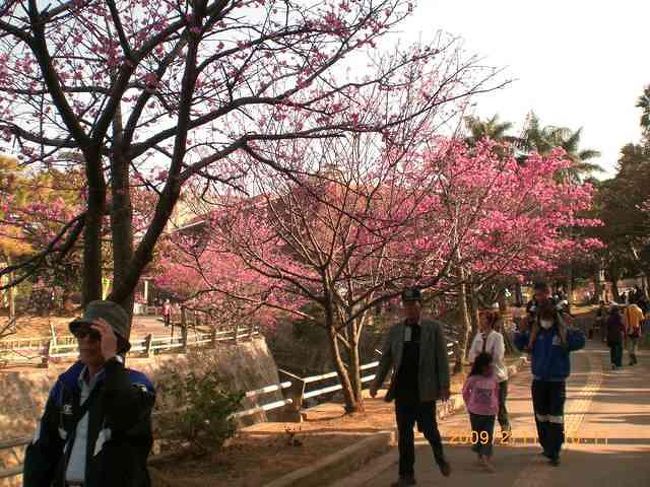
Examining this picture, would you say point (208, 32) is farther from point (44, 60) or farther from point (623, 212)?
point (623, 212)

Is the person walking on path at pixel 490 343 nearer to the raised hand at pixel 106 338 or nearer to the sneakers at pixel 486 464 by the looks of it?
the sneakers at pixel 486 464

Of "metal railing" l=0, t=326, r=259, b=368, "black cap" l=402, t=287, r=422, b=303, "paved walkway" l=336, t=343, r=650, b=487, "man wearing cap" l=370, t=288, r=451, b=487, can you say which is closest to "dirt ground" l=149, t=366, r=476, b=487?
"paved walkway" l=336, t=343, r=650, b=487

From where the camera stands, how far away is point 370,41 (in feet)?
20.3

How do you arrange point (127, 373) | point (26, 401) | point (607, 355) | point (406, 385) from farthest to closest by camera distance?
point (607, 355) → point (26, 401) → point (406, 385) → point (127, 373)

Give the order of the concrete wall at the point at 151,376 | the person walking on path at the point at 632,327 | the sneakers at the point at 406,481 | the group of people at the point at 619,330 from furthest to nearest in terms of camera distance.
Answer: the person walking on path at the point at 632,327 < the group of people at the point at 619,330 < the concrete wall at the point at 151,376 < the sneakers at the point at 406,481

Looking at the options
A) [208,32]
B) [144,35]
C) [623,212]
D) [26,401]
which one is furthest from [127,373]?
[623,212]

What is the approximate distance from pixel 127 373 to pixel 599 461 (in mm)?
5885

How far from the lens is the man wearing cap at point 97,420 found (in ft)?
7.95

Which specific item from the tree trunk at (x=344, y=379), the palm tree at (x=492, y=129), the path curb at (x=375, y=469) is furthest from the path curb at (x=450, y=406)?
the palm tree at (x=492, y=129)

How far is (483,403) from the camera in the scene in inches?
261

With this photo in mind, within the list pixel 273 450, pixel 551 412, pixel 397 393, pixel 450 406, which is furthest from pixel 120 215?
pixel 450 406

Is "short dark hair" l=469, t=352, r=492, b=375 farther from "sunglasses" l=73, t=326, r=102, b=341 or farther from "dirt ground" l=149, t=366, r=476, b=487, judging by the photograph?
"sunglasses" l=73, t=326, r=102, b=341

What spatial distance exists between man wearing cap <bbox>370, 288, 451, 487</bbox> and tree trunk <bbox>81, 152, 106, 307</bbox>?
259 centimetres

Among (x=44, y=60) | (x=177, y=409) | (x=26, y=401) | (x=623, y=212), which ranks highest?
(x=623, y=212)
